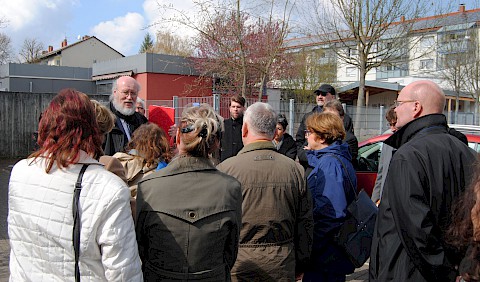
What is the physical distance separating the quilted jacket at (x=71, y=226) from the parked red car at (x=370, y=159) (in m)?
4.24

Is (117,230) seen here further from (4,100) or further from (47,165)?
(4,100)

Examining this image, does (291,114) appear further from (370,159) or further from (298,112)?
(370,159)

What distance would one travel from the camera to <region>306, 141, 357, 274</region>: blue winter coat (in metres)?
3.02

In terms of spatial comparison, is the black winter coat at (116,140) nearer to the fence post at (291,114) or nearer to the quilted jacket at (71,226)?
the quilted jacket at (71,226)

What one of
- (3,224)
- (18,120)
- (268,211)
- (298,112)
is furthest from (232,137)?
(18,120)

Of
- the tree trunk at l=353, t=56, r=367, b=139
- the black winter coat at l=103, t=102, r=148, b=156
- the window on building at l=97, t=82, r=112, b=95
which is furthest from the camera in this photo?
the window on building at l=97, t=82, r=112, b=95

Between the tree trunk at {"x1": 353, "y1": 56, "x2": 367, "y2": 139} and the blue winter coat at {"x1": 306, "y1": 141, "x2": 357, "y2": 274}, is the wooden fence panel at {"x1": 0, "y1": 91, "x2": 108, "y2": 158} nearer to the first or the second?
the tree trunk at {"x1": 353, "y1": 56, "x2": 367, "y2": 139}

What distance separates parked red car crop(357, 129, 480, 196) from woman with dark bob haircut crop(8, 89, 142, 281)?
425 cm

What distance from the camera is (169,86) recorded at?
19516mm

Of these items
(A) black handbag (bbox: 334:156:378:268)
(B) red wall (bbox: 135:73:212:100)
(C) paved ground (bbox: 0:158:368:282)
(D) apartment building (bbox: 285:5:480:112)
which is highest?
(D) apartment building (bbox: 285:5:480:112)

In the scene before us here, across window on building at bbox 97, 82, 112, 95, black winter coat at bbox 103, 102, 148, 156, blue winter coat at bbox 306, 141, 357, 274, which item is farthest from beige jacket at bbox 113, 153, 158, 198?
window on building at bbox 97, 82, 112, 95

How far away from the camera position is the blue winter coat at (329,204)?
3.02 meters

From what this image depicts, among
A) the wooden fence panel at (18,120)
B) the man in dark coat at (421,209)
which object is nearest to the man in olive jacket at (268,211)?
the man in dark coat at (421,209)

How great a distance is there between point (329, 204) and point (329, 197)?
5 centimetres
